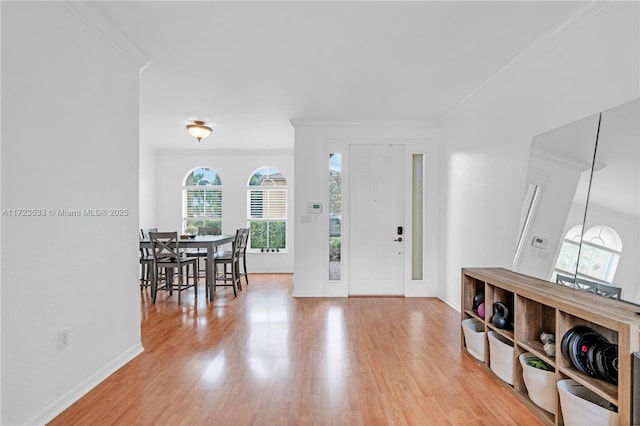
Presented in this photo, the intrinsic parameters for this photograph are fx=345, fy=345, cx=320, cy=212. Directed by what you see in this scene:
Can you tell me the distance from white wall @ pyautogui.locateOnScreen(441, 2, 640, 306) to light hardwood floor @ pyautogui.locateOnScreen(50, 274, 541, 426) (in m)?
1.00

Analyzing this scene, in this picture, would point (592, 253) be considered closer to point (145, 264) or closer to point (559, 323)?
point (559, 323)

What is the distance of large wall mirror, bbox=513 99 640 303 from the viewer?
1.85 m

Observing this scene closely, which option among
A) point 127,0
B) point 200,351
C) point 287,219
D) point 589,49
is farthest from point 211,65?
point 287,219

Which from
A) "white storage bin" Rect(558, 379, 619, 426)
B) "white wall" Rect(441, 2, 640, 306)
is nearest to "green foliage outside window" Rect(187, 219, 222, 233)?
"white wall" Rect(441, 2, 640, 306)

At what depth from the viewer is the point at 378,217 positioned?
5.15 metres

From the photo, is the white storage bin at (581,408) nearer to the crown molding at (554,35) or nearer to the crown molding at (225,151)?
the crown molding at (554,35)

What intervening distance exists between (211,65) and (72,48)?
116 centimetres

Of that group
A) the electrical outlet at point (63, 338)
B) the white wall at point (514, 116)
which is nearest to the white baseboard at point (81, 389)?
the electrical outlet at point (63, 338)

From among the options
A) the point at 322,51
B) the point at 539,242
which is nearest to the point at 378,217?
the point at 539,242

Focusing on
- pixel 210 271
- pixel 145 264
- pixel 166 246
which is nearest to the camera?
pixel 166 246

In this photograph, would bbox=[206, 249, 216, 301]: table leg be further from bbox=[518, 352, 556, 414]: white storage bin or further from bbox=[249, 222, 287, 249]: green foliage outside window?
bbox=[518, 352, 556, 414]: white storage bin

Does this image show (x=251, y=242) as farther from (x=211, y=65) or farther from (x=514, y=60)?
(x=514, y=60)

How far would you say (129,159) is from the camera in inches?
113

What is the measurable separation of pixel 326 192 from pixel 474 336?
114 inches
